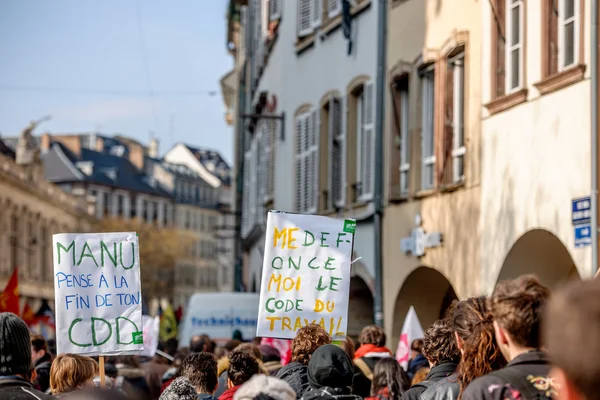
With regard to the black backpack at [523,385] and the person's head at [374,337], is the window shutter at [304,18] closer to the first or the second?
the person's head at [374,337]

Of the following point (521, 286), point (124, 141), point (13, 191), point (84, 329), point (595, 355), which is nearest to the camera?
point (595, 355)

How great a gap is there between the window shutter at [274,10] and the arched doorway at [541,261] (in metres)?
14.0

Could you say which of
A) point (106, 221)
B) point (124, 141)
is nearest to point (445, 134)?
point (106, 221)

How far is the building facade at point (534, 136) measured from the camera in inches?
490

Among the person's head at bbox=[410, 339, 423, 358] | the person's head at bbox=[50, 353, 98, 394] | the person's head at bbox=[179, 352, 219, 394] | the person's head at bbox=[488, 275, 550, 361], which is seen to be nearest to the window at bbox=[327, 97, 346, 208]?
the person's head at bbox=[410, 339, 423, 358]

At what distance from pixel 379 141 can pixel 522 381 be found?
1512 centimetres

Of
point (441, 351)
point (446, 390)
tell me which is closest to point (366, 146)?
point (441, 351)

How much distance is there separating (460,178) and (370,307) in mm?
6829

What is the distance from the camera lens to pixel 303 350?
7621mm

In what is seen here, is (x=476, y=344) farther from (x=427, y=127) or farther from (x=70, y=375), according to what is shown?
(x=427, y=127)

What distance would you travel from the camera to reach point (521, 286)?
443cm

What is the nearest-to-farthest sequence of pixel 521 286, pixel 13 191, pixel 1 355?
1. pixel 521 286
2. pixel 1 355
3. pixel 13 191

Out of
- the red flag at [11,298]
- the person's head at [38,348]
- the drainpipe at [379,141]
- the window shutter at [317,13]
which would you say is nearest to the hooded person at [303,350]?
the person's head at [38,348]

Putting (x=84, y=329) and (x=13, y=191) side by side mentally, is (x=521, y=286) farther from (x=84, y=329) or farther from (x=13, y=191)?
(x=13, y=191)
